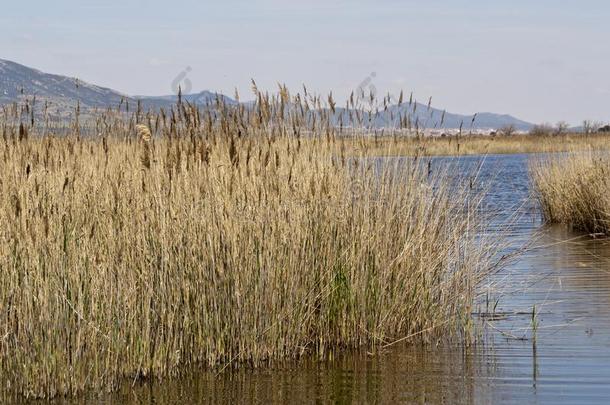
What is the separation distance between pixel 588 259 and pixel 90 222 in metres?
7.19

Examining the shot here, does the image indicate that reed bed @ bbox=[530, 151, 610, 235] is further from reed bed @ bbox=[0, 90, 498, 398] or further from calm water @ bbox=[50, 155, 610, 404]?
reed bed @ bbox=[0, 90, 498, 398]

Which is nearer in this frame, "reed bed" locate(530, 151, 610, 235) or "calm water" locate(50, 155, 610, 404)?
"calm water" locate(50, 155, 610, 404)

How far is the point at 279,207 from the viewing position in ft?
22.6

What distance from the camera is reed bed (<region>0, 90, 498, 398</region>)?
582cm

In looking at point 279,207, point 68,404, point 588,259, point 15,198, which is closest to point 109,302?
point 68,404

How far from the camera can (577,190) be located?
15.6 metres

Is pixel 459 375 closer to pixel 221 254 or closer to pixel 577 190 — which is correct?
pixel 221 254

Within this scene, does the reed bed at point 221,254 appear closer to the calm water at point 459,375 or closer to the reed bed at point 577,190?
the calm water at point 459,375

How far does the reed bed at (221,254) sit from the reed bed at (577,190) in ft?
21.8

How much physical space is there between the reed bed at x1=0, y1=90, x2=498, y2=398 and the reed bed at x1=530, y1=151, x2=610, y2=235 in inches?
261

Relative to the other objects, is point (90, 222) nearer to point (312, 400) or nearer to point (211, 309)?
point (211, 309)

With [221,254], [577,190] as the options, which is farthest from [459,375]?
[577,190]

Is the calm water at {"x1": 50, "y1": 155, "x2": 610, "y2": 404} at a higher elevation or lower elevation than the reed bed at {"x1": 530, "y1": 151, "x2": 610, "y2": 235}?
lower

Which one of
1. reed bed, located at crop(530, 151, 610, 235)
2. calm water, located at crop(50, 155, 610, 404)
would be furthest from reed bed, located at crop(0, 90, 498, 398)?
reed bed, located at crop(530, 151, 610, 235)
